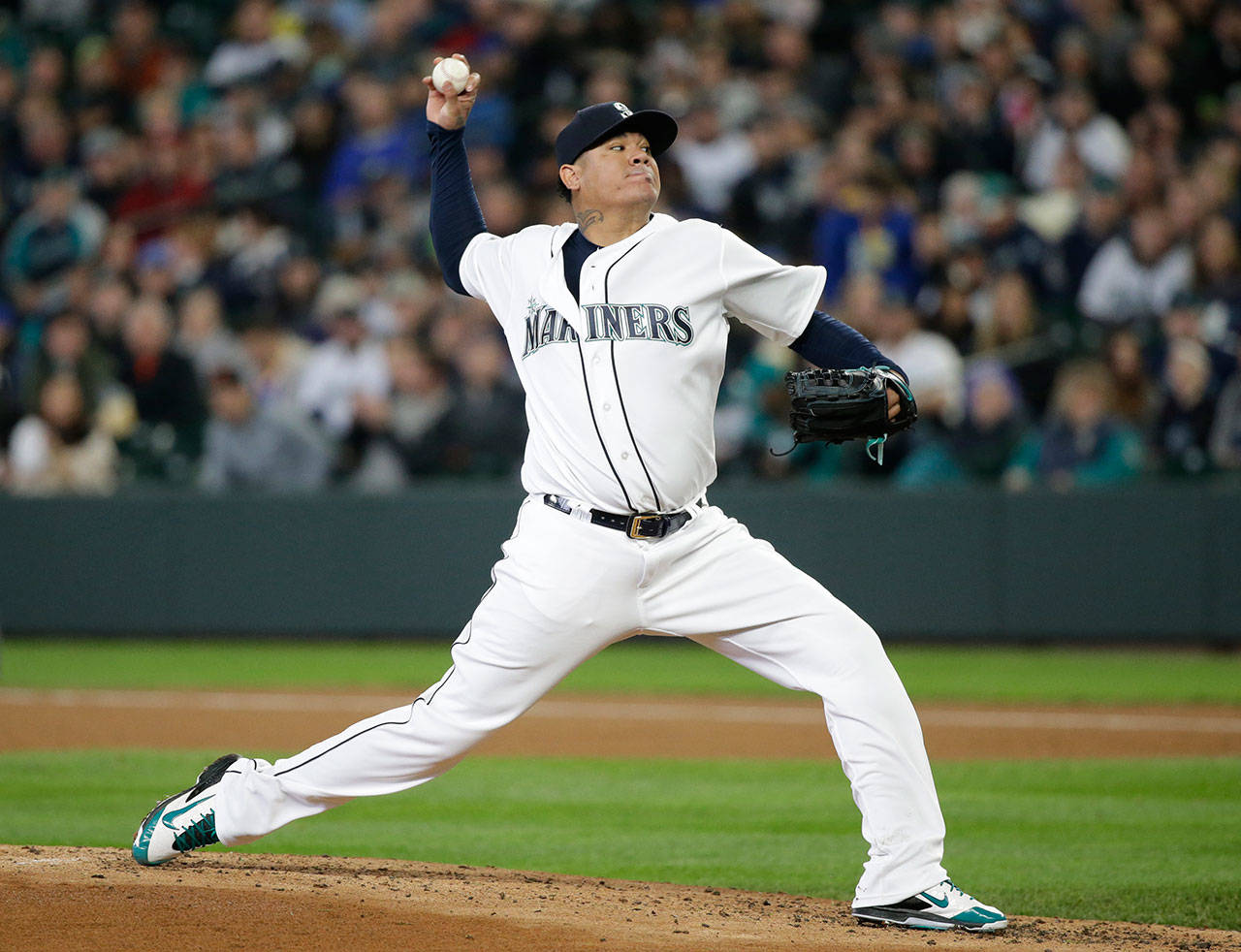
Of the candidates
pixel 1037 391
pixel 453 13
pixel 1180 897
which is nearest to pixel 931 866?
pixel 1180 897

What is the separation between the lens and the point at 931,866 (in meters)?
4.26

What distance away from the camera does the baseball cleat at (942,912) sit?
4.22 m

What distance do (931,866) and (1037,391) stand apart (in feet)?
26.9

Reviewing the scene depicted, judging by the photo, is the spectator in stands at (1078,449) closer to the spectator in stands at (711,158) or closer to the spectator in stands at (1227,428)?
the spectator in stands at (1227,428)

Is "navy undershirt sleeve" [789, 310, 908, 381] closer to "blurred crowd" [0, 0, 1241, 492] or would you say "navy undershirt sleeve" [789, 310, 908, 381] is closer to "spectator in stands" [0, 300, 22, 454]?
"blurred crowd" [0, 0, 1241, 492]

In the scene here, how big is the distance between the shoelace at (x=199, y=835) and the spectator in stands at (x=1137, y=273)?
353 inches

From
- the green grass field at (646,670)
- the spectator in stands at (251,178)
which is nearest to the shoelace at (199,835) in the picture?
the green grass field at (646,670)

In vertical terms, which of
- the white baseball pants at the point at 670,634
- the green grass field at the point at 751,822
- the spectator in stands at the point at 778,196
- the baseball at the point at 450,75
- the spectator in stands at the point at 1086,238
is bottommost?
the green grass field at the point at 751,822

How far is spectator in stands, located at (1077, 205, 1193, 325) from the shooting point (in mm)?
11805

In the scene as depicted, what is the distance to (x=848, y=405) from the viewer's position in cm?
429

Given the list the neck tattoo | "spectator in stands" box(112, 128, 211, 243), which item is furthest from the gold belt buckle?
"spectator in stands" box(112, 128, 211, 243)

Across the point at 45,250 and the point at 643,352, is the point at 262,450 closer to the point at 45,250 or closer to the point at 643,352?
the point at 45,250

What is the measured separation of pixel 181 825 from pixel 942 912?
209cm

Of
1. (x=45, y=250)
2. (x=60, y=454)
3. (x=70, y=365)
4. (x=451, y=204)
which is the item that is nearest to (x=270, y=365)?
(x=70, y=365)
